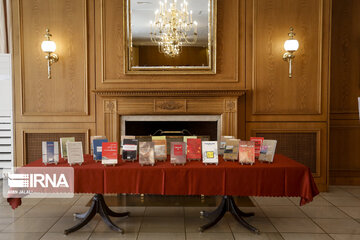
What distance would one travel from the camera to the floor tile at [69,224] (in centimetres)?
291

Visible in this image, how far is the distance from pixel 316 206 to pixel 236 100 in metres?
1.78

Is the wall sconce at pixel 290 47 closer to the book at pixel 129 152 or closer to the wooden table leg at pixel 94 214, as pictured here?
the book at pixel 129 152

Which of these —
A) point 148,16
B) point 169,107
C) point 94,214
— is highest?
point 148,16

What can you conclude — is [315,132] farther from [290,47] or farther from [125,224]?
[125,224]

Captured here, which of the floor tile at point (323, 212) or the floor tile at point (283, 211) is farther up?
the floor tile at point (283, 211)

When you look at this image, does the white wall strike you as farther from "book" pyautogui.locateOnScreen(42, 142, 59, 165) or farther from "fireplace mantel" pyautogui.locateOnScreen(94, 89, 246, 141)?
"book" pyautogui.locateOnScreen(42, 142, 59, 165)

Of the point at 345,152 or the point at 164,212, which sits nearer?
the point at 164,212

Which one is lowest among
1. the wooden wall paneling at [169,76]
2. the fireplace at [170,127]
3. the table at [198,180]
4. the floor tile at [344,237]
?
the floor tile at [344,237]

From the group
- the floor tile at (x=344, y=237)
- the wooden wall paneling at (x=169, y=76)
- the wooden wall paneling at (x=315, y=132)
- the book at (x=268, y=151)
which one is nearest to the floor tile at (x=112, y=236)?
the book at (x=268, y=151)

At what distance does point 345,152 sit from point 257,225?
257 cm

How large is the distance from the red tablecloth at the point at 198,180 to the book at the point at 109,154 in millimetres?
107

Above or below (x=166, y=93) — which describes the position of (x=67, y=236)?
below

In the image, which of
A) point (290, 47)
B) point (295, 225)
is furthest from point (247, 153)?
point (290, 47)

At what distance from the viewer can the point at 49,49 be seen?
4.15 metres
